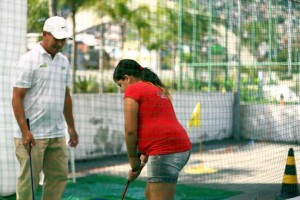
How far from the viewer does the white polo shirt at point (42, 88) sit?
4.38m

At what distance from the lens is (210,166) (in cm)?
936

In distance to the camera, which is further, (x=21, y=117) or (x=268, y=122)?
(x=268, y=122)

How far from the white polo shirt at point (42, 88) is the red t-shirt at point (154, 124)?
117 cm

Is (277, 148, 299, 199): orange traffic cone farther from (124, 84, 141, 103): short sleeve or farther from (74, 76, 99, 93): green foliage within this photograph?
(74, 76, 99, 93): green foliage

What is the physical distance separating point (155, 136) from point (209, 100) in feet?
30.5

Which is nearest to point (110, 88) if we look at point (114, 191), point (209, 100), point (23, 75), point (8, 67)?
point (209, 100)

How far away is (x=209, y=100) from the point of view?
41.8 feet

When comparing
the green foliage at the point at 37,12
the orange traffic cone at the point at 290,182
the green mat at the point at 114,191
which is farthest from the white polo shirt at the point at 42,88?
the green foliage at the point at 37,12

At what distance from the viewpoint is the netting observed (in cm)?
657

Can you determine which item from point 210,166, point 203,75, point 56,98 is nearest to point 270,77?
point 203,75

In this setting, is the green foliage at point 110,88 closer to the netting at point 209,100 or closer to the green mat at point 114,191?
the netting at point 209,100

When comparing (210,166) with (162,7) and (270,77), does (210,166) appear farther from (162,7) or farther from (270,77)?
(162,7)

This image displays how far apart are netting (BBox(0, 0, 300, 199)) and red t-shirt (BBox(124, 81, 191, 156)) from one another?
2.91m

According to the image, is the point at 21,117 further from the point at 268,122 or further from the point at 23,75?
the point at 268,122
